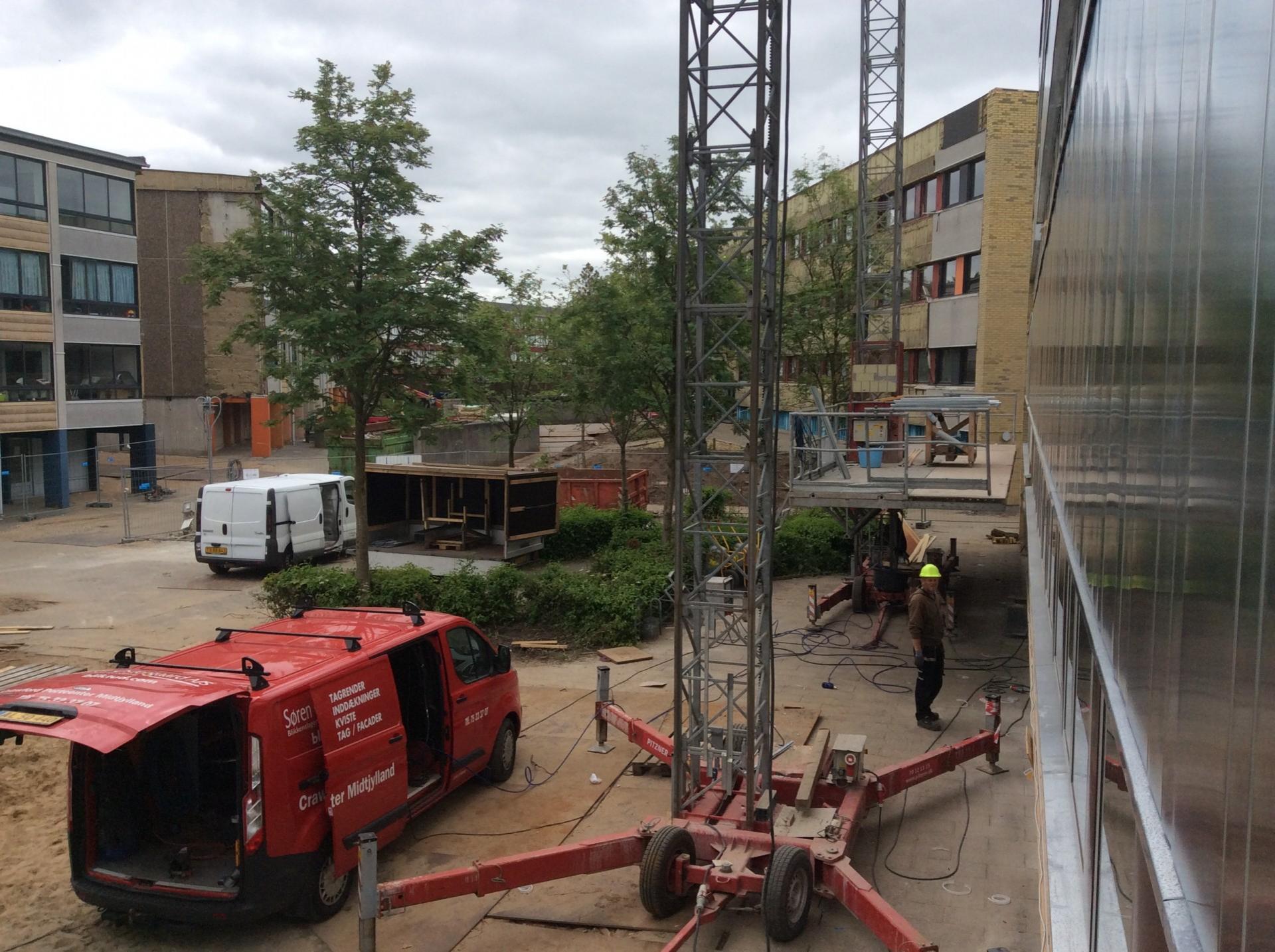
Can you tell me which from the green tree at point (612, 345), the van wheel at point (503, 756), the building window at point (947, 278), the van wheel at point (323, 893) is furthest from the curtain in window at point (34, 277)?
the van wheel at point (323, 893)

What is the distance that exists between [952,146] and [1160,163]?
34.7 m

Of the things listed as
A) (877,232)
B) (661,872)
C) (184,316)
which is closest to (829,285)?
(877,232)

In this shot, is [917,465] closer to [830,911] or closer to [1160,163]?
[830,911]

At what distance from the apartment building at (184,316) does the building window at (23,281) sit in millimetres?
13611

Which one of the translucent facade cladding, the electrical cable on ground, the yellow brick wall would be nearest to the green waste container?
the electrical cable on ground

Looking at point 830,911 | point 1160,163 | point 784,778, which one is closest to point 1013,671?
point 784,778

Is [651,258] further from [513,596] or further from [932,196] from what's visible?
[932,196]

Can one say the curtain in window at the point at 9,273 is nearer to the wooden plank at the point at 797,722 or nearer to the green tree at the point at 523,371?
the green tree at the point at 523,371

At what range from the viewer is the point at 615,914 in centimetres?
807

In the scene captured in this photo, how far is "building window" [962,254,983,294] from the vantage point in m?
32.6

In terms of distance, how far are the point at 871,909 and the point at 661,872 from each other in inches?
64.8

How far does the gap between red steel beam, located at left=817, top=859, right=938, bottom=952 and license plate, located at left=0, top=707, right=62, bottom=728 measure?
560 cm

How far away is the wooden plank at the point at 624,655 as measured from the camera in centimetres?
1580

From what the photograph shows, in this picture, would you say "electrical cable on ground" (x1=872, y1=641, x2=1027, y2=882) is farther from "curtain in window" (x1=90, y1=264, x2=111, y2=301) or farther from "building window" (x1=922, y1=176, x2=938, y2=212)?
"curtain in window" (x1=90, y1=264, x2=111, y2=301)
